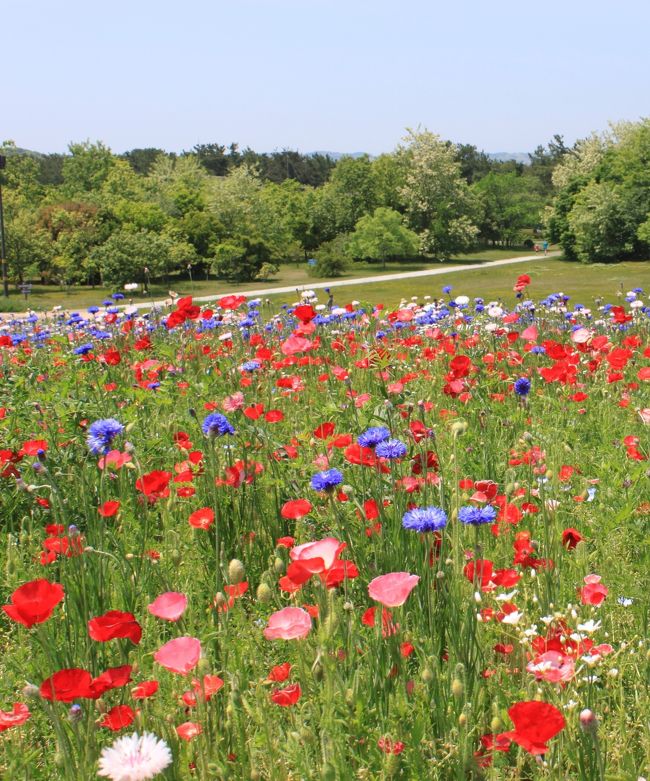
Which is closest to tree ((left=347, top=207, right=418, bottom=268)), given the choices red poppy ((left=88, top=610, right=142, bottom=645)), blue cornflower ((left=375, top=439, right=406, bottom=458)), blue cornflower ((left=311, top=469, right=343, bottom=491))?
blue cornflower ((left=375, top=439, right=406, bottom=458))

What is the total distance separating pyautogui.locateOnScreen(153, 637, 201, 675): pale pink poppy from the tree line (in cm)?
2690

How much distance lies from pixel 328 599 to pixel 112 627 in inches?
16.4

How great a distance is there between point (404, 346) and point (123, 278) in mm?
24824

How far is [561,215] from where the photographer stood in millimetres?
45312

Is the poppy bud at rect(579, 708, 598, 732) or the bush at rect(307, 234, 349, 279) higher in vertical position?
the bush at rect(307, 234, 349, 279)

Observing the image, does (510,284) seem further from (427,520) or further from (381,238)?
(427,520)

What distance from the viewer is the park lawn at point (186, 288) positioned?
83.1ft

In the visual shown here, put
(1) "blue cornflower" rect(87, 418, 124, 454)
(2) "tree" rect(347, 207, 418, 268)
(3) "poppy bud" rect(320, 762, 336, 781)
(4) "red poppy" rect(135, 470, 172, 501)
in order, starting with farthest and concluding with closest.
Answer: (2) "tree" rect(347, 207, 418, 268) < (1) "blue cornflower" rect(87, 418, 124, 454) < (4) "red poppy" rect(135, 470, 172, 501) < (3) "poppy bud" rect(320, 762, 336, 781)

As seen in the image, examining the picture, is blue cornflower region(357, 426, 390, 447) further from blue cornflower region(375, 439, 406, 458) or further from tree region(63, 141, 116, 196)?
tree region(63, 141, 116, 196)

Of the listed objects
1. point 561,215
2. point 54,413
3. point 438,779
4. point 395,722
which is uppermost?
point 561,215

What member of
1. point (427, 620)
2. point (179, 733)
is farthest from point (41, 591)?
point (427, 620)

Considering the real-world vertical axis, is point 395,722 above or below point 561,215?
below

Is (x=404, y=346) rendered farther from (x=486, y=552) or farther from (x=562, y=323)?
(x=486, y=552)

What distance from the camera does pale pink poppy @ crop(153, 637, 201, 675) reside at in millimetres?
1272
